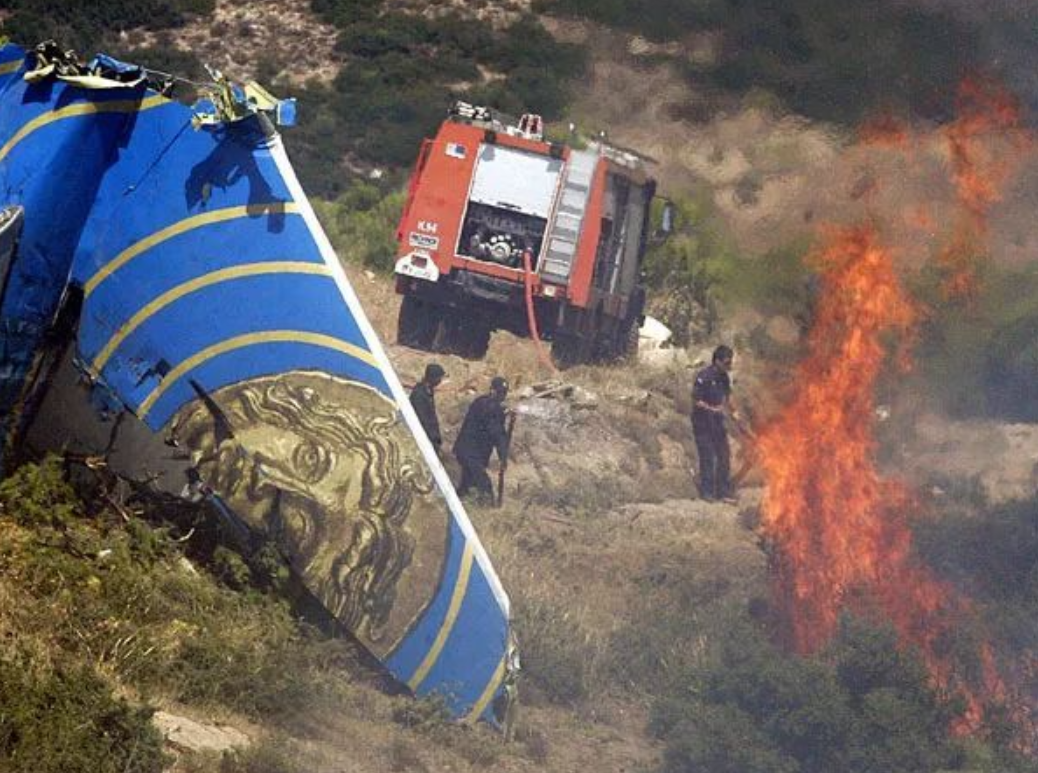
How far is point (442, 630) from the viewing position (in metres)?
10.3

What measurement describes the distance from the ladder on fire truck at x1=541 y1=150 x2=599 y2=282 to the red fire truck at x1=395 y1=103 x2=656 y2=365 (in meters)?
0.01

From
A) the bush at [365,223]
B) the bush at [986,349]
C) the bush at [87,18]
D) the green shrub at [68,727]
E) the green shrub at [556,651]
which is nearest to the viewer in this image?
the green shrub at [68,727]

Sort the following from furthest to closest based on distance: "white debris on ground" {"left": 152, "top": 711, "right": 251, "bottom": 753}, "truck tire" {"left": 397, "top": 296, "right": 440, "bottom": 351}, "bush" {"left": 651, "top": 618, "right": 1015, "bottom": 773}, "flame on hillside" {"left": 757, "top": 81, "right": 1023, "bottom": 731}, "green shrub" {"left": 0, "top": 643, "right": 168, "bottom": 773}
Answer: "truck tire" {"left": 397, "top": 296, "right": 440, "bottom": 351}
"flame on hillside" {"left": 757, "top": 81, "right": 1023, "bottom": 731}
"bush" {"left": 651, "top": 618, "right": 1015, "bottom": 773}
"white debris on ground" {"left": 152, "top": 711, "right": 251, "bottom": 753}
"green shrub" {"left": 0, "top": 643, "right": 168, "bottom": 773}

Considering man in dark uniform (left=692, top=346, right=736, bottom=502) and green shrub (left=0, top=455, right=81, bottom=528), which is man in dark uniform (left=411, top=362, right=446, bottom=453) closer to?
man in dark uniform (left=692, top=346, right=736, bottom=502)

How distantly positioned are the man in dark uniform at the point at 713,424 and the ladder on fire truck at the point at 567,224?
3715 millimetres

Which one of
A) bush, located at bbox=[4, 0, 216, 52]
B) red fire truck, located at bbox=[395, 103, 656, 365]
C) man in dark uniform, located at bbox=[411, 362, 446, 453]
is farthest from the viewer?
bush, located at bbox=[4, 0, 216, 52]

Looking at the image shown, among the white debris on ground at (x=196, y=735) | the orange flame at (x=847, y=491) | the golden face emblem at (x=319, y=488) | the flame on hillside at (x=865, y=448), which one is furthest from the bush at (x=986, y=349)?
the white debris on ground at (x=196, y=735)

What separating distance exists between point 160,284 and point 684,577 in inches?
284

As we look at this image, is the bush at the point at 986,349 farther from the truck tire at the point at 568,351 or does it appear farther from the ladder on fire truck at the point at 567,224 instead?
the ladder on fire truck at the point at 567,224

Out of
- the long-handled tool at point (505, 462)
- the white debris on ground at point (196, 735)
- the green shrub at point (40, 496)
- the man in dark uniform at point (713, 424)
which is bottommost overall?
the white debris on ground at point (196, 735)

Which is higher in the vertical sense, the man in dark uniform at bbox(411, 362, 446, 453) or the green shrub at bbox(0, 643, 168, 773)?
the man in dark uniform at bbox(411, 362, 446, 453)

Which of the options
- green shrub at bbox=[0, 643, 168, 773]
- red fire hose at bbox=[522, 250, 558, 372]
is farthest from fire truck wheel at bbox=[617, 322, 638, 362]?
green shrub at bbox=[0, 643, 168, 773]

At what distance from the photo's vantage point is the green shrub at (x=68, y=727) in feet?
22.7

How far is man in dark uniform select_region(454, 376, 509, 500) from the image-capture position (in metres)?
17.5
